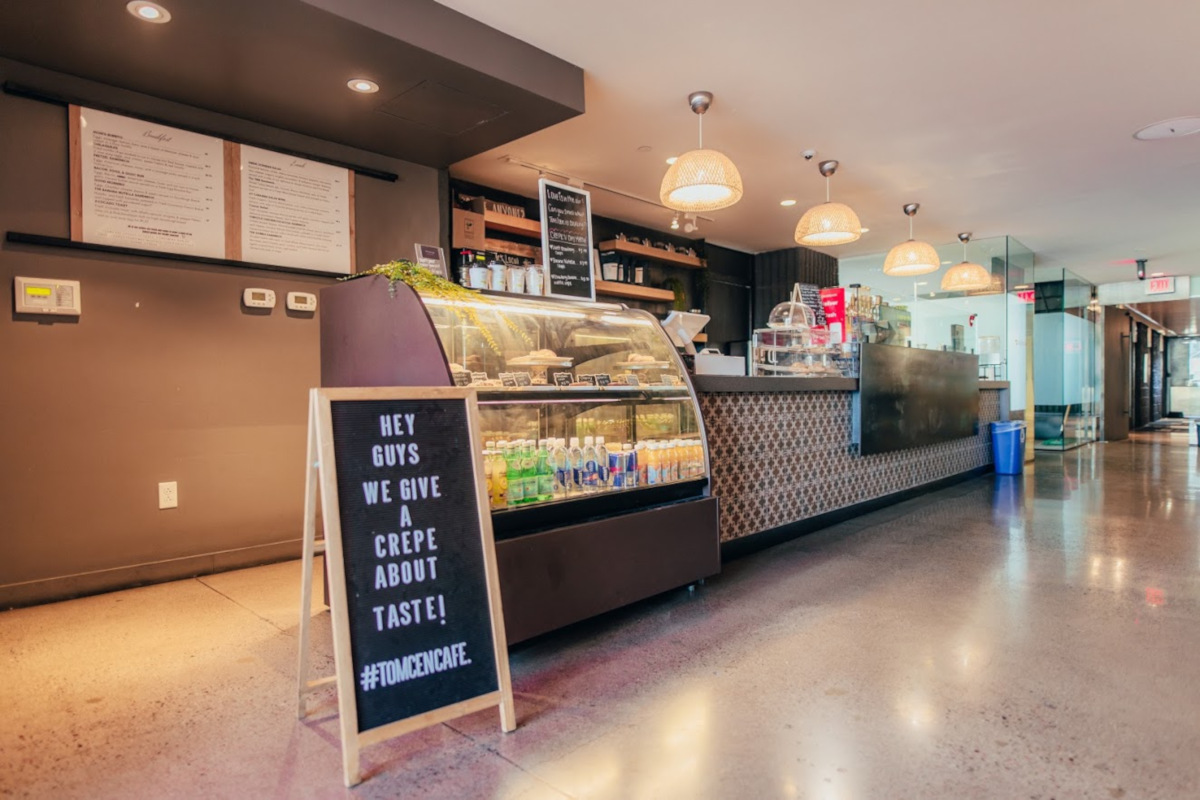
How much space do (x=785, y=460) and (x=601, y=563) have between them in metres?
1.91

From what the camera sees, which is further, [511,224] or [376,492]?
[511,224]

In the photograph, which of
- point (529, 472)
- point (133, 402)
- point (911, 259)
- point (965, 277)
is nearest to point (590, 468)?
point (529, 472)

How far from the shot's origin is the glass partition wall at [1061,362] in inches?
413

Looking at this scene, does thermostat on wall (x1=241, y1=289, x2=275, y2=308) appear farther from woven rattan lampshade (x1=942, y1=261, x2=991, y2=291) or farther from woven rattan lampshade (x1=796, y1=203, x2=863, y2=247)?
woven rattan lampshade (x1=942, y1=261, x2=991, y2=291)

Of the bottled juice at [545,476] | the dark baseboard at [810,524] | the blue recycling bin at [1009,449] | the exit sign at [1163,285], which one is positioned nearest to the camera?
the bottled juice at [545,476]

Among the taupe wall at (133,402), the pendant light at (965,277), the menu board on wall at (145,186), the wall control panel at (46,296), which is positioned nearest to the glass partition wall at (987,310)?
the pendant light at (965,277)

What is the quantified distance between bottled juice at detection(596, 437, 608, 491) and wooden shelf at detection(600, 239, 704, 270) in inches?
182

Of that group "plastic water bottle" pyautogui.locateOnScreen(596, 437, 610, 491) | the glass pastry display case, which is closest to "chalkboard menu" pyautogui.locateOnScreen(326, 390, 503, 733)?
the glass pastry display case

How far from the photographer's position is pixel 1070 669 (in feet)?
7.54

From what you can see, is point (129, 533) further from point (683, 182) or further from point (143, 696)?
point (683, 182)

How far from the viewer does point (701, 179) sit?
399cm

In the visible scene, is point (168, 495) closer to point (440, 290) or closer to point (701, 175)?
point (440, 290)

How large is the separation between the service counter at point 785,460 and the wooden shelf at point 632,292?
2.97 meters

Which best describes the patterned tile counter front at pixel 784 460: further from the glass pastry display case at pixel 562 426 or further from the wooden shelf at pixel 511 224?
the wooden shelf at pixel 511 224
